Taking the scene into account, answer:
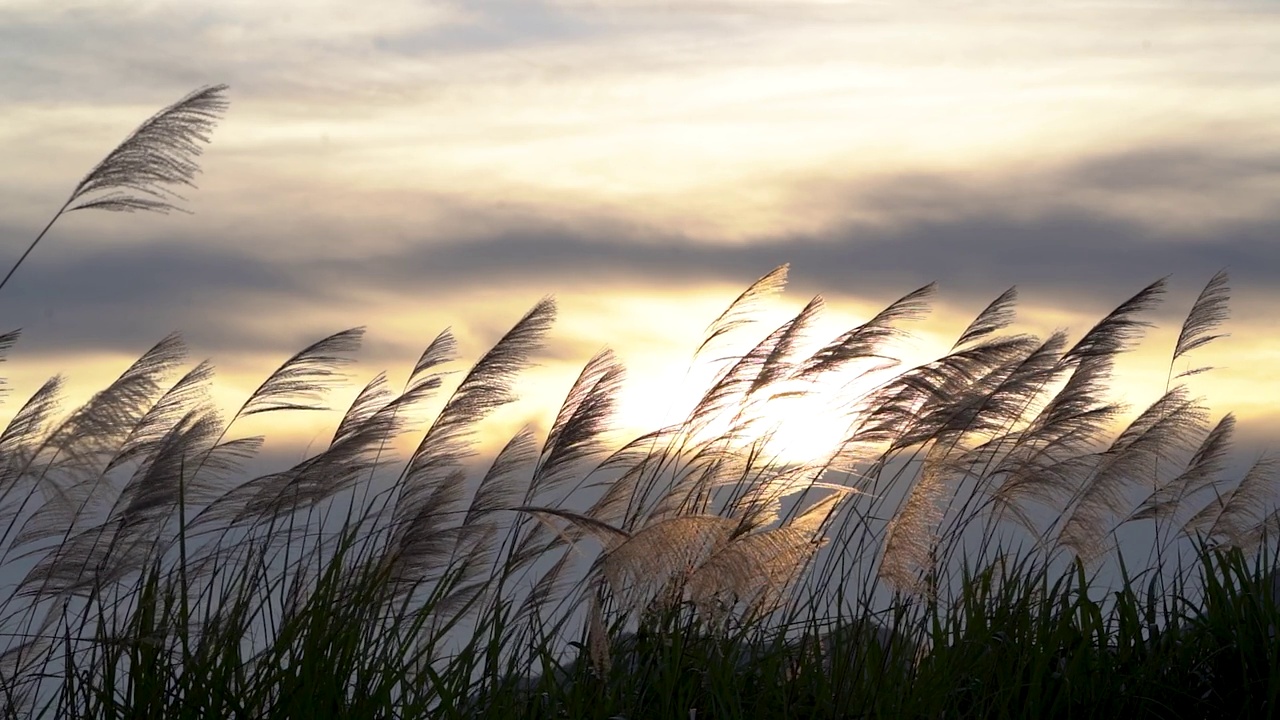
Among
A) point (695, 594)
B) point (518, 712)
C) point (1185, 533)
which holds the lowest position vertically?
point (518, 712)

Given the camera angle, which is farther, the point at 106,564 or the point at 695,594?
the point at 106,564

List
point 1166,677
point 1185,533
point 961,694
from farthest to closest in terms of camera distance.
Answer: point 1185,533 → point 1166,677 → point 961,694

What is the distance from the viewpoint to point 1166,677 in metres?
4.43

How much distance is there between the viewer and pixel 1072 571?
4652 mm

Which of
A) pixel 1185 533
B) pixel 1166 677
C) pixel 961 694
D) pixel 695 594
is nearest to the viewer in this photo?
pixel 695 594

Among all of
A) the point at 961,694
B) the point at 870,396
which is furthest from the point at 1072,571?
the point at 870,396

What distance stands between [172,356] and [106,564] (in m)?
0.76

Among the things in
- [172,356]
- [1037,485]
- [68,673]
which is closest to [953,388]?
[1037,485]

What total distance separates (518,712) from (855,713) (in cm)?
105

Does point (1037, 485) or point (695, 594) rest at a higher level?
point (1037, 485)

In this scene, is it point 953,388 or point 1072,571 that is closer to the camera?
point 953,388

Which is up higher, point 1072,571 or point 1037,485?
point 1037,485

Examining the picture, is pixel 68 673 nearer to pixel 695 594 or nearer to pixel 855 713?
pixel 695 594

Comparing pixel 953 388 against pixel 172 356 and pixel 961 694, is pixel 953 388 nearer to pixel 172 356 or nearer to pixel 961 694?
pixel 961 694
